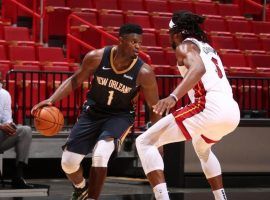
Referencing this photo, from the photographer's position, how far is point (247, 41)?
1434 centimetres

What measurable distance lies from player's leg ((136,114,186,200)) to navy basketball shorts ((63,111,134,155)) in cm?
72

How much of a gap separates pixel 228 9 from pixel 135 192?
7.22 m

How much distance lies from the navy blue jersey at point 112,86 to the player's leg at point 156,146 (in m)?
0.79

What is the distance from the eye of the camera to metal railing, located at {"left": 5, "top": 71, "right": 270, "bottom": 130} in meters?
10.0

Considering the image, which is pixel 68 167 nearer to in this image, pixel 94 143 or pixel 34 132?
pixel 94 143

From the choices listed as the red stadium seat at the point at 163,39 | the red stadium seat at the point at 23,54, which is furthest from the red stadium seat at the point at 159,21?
the red stadium seat at the point at 23,54

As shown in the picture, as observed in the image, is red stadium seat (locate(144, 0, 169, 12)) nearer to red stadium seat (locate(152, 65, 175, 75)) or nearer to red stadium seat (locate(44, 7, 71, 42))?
red stadium seat (locate(44, 7, 71, 42))

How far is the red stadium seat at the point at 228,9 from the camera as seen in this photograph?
15422 millimetres

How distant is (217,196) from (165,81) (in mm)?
3945

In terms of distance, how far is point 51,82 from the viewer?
10320mm

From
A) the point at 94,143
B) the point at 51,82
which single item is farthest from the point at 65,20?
the point at 94,143

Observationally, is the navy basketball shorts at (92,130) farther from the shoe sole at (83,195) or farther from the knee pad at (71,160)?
the shoe sole at (83,195)

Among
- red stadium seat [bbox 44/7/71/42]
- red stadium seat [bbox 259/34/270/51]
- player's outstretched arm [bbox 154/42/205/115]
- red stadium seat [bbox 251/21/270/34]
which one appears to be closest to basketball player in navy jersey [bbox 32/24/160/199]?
player's outstretched arm [bbox 154/42/205/115]

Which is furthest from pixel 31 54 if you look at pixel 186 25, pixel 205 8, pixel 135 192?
pixel 186 25
